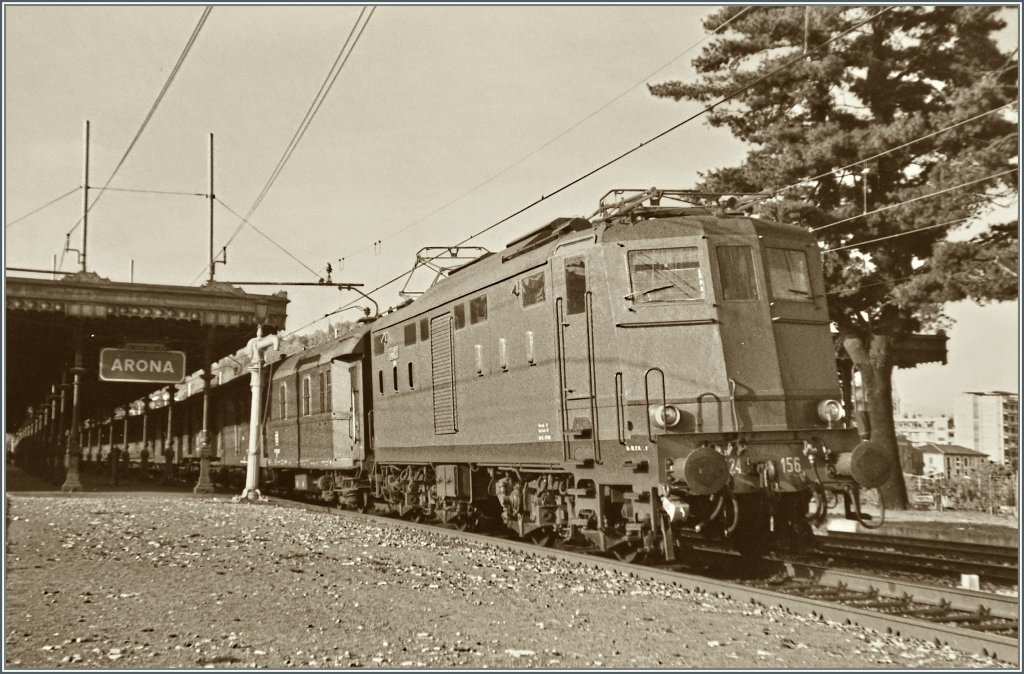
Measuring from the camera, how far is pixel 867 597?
10039 millimetres

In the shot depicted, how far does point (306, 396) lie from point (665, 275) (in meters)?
14.5

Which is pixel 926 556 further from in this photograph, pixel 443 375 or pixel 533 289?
pixel 443 375

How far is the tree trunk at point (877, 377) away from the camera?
22.4m

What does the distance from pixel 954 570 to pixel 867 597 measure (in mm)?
2151

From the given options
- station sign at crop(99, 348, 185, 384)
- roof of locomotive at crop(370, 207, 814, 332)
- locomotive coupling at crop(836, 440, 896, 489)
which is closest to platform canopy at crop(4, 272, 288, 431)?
station sign at crop(99, 348, 185, 384)

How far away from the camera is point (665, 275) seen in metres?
11.2

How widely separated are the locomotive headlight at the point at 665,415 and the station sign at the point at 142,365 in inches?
644

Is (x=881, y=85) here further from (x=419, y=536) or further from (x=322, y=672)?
(x=322, y=672)

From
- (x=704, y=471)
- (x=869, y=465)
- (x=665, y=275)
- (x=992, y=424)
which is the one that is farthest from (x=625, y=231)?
(x=992, y=424)

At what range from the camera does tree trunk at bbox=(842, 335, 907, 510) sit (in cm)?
2238

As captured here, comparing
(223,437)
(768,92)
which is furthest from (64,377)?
(768,92)

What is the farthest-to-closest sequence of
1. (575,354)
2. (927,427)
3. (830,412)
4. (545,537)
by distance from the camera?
(927,427)
(545,537)
(575,354)
(830,412)

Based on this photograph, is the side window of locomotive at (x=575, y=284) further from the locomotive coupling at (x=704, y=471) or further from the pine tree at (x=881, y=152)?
the pine tree at (x=881, y=152)

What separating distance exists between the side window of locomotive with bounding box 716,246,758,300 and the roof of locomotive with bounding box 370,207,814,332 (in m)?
0.23
